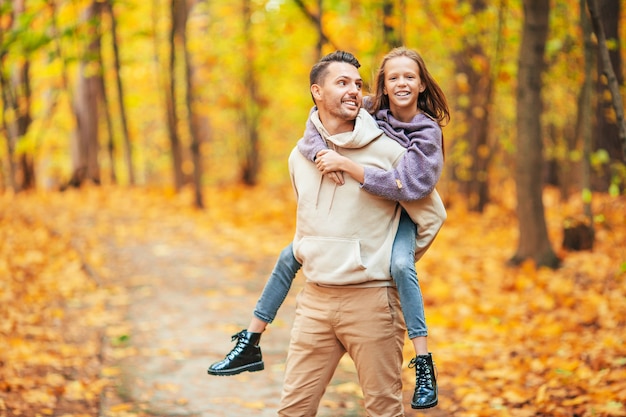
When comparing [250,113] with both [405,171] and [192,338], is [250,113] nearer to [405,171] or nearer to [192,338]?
[192,338]

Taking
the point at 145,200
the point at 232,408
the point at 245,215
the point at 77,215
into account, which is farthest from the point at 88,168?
the point at 232,408

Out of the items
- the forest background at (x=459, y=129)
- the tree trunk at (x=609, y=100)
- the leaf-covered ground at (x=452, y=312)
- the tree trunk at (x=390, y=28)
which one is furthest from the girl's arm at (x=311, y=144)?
the tree trunk at (x=390, y=28)

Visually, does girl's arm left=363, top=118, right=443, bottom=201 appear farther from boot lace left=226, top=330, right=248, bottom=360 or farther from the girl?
boot lace left=226, top=330, right=248, bottom=360

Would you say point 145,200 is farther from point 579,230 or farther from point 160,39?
point 579,230

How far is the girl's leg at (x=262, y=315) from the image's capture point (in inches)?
131

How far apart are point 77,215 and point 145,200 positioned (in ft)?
6.88

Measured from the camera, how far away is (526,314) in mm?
7148

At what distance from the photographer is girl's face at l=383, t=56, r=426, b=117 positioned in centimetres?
307

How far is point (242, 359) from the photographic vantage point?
11.0 ft

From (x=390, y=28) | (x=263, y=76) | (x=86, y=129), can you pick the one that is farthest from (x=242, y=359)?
(x=263, y=76)

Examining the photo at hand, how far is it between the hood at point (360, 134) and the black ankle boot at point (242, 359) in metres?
1.05

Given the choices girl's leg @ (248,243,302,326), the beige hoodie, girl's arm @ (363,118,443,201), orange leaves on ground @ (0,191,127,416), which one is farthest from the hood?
orange leaves on ground @ (0,191,127,416)

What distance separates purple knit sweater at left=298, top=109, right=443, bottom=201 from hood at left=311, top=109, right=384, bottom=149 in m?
0.07

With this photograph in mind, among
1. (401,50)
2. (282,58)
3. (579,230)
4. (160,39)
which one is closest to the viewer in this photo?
(401,50)
